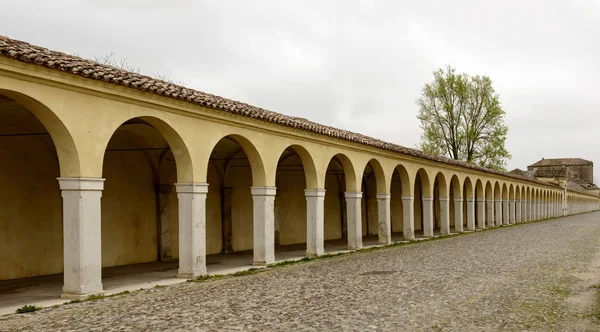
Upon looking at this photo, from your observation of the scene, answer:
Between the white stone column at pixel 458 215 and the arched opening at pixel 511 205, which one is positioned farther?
the arched opening at pixel 511 205

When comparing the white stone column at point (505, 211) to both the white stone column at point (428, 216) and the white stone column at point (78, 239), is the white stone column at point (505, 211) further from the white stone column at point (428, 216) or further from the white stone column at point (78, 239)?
the white stone column at point (78, 239)

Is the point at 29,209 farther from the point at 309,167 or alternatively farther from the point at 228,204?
the point at 228,204

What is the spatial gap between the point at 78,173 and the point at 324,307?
16.0ft

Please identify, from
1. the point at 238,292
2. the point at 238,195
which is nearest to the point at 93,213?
the point at 238,292

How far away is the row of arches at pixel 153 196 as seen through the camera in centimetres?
1008

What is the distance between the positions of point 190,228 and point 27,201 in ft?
13.7

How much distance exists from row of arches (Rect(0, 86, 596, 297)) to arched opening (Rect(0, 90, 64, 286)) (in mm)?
25

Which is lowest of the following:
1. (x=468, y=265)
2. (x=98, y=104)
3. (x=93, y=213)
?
(x=468, y=265)

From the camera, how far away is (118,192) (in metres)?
16.2

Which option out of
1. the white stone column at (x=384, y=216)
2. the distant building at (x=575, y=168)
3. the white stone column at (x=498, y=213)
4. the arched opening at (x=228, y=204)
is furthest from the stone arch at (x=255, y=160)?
the distant building at (x=575, y=168)

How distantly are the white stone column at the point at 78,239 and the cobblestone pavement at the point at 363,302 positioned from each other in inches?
21.4

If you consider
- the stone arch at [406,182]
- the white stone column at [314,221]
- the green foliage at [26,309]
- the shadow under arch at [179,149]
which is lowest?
the green foliage at [26,309]

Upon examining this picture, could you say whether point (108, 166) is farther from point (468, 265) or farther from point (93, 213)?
point (468, 265)

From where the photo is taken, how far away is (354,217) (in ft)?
66.4
